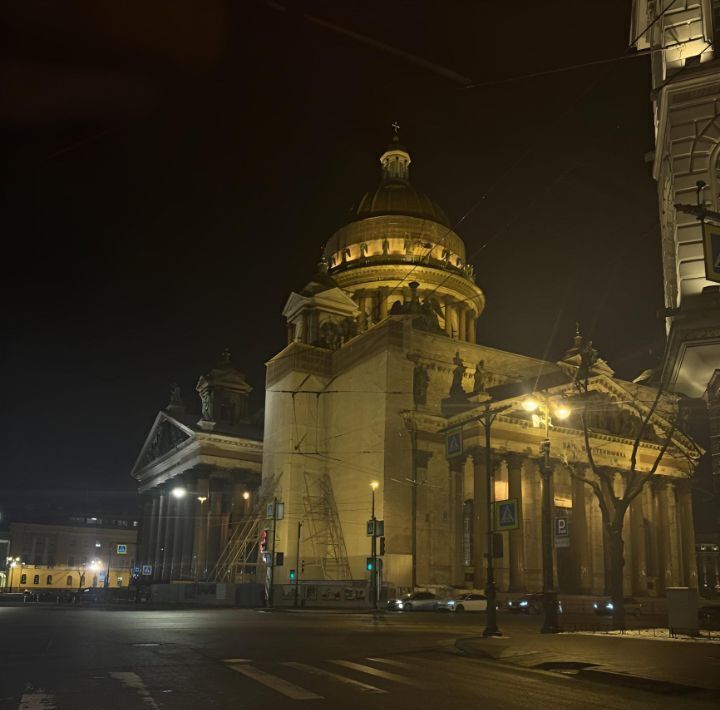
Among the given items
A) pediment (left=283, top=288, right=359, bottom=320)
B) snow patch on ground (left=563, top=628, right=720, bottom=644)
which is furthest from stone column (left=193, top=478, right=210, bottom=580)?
snow patch on ground (left=563, top=628, right=720, bottom=644)

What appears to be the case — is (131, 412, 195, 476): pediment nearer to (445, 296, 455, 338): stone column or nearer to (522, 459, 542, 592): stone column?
(445, 296, 455, 338): stone column

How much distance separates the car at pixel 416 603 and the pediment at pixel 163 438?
31.2m

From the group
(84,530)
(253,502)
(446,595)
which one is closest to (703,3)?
(446,595)

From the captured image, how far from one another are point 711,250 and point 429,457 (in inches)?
1629

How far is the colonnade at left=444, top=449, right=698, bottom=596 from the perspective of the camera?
5200 centimetres

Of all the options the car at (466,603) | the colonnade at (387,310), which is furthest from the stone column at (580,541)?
the colonnade at (387,310)

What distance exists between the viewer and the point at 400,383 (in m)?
55.8

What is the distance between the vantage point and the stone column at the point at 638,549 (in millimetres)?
58281

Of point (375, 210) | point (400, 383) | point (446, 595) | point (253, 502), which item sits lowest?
point (446, 595)

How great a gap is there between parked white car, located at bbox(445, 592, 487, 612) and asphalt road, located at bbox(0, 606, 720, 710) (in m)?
20.5

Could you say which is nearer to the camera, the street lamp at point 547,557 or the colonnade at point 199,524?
the street lamp at point 547,557

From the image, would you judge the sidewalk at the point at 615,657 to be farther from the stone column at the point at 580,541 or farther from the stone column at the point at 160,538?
the stone column at the point at 160,538

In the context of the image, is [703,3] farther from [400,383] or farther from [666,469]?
[666,469]

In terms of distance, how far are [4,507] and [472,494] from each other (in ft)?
339
